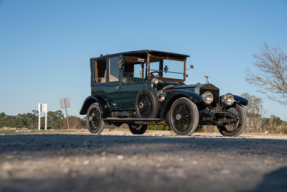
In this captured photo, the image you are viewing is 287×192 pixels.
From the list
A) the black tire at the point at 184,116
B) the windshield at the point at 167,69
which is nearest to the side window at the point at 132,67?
the windshield at the point at 167,69

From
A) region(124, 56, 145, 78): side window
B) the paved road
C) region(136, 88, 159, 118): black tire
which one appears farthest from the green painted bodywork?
the paved road

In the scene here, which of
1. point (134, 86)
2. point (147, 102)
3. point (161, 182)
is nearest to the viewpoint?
point (161, 182)

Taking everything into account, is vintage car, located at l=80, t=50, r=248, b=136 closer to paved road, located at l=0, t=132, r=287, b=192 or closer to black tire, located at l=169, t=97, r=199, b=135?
black tire, located at l=169, t=97, r=199, b=135

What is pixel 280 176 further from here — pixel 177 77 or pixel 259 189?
pixel 177 77

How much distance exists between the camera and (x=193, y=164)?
3.35 metres

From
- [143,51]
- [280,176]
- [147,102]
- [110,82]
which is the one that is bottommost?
[280,176]

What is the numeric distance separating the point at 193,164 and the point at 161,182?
101 cm

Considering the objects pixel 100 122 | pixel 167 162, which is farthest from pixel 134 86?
pixel 167 162

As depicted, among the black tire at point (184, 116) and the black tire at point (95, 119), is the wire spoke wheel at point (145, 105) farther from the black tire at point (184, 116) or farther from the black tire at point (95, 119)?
the black tire at point (95, 119)

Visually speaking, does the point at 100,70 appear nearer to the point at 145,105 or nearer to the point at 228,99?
the point at 145,105

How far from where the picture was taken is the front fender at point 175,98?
329 inches

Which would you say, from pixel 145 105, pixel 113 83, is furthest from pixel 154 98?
pixel 113 83

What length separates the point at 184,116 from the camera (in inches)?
343

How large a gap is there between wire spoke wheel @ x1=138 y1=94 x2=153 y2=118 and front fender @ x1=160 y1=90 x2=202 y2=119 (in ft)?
1.38
